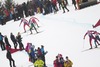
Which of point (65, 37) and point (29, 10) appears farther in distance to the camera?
point (29, 10)

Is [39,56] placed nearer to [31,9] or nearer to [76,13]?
[76,13]

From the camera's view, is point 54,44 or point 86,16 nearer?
point 54,44

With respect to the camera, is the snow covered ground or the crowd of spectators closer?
the snow covered ground

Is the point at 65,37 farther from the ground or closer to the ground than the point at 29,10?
closer to the ground

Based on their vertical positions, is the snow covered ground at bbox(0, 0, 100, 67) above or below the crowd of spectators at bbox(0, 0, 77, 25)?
below

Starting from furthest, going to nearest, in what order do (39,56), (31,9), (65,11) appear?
(31,9)
(65,11)
(39,56)

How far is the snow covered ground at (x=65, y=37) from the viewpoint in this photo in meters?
18.1

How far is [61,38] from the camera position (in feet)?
79.5

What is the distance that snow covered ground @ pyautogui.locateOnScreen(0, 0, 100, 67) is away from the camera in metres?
18.1

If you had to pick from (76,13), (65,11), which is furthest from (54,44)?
(65,11)

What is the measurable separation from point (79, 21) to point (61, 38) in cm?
378

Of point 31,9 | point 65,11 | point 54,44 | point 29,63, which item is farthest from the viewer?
point 31,9

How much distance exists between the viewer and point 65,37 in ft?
79.1

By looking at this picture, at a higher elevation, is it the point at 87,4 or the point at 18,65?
the point at 87,4
